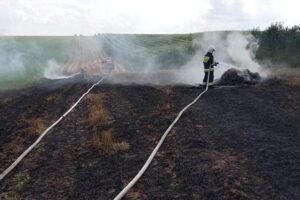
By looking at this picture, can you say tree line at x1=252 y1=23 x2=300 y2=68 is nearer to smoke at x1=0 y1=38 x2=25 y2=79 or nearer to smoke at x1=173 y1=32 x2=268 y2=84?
smoke at x1=173 y1=32 x2=268 y2=84

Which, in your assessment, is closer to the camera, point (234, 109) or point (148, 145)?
point (148, 145)

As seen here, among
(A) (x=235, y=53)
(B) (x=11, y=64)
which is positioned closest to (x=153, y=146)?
(A) (x=235, y=53)

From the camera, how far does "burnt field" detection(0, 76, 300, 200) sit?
21.9 feet

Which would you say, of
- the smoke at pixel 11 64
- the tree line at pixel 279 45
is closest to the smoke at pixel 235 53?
the tree line at pixel 279 45

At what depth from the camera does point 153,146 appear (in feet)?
28.8

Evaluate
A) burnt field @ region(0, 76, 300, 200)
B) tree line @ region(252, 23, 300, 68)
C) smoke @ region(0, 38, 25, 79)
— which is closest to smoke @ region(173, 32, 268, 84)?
tree line @ region(252, 23, 300, 68)

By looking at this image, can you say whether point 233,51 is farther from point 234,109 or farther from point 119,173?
point 119,173

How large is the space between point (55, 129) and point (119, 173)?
3.65m

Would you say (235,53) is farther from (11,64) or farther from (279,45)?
(11,64)

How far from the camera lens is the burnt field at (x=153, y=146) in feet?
21.9

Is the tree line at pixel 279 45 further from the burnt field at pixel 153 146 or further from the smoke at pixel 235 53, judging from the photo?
the burnt field at pixel 153 146

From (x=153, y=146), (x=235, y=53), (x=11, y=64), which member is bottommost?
(x=153, y=146)

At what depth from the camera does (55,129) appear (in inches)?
411

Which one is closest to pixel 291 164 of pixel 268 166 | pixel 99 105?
pixel 268 166
